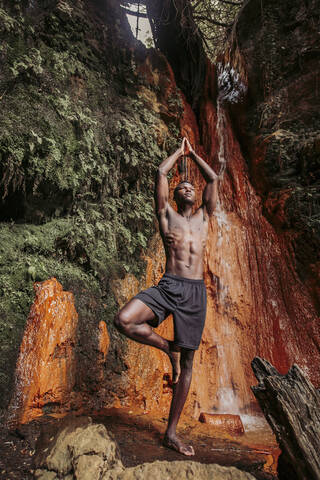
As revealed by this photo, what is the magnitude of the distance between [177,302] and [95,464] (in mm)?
1505

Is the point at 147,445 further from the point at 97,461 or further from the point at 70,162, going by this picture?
the point at 70,162

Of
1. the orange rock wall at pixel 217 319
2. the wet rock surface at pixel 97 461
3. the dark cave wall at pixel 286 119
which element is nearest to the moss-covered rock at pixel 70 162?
the orange rock wall at pixel 217 319

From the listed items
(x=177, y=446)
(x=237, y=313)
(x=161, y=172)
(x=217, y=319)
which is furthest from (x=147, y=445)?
(x=237, y=313)

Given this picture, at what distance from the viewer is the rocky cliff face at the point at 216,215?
15.2ft

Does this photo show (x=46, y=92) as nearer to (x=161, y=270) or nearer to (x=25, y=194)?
(x=25, y=194)

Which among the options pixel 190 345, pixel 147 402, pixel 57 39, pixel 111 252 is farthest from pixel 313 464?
pixel 57 39

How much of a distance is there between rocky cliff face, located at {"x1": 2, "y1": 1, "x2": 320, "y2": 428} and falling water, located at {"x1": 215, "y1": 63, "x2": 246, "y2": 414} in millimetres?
26

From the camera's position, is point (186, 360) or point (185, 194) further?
point (185, 194)

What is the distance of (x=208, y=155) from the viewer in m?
8.40

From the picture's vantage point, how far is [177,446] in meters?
2.91

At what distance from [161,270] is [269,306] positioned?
97.1 inches

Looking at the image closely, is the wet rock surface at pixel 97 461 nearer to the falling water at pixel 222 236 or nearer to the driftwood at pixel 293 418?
the driftwood at pixel 293 418

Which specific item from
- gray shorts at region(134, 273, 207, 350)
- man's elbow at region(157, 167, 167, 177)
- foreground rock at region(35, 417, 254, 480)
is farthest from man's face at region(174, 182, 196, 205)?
foreground rock at region(35, 417, 254, 480)

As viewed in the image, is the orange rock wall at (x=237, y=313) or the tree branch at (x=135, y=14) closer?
the orange rock wall at (x=237, y=313)
